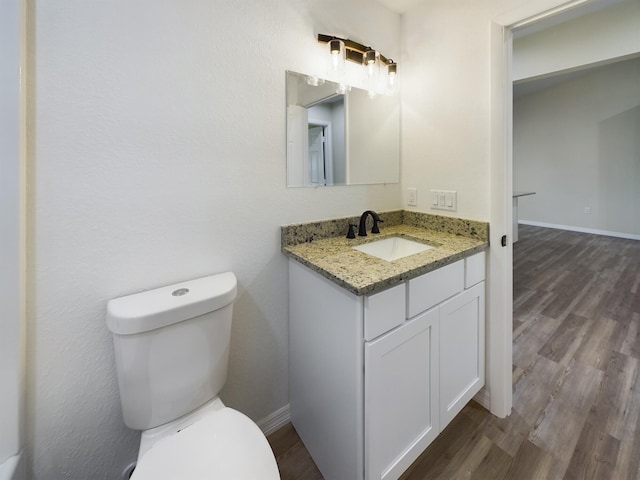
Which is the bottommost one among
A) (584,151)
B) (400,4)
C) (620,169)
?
(620,169)

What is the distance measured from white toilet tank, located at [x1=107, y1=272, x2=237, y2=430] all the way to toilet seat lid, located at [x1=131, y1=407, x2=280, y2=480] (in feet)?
0.48

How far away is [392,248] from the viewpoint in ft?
5.28

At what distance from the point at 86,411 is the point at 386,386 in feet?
3.41

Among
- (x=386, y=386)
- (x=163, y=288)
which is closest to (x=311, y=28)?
(x=163, y=288)

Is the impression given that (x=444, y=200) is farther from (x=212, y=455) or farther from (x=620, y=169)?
(x=620, y=169)

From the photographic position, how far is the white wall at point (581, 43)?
2816 mm

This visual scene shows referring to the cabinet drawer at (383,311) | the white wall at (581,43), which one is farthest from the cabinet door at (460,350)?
the white wall at (581,43)

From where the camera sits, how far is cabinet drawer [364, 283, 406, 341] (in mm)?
932

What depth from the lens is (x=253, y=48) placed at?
47.8 inches

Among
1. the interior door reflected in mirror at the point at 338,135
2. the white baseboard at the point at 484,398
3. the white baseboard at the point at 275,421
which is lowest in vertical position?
the white baseboard at the point at 275,421

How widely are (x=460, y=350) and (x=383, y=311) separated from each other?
2.06 ft

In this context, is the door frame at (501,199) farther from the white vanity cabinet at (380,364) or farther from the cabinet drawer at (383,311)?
the cabinet drawer at (383,311)

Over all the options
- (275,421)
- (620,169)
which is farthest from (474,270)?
(620,169)

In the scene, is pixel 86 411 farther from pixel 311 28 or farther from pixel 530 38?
pixel 530 38
